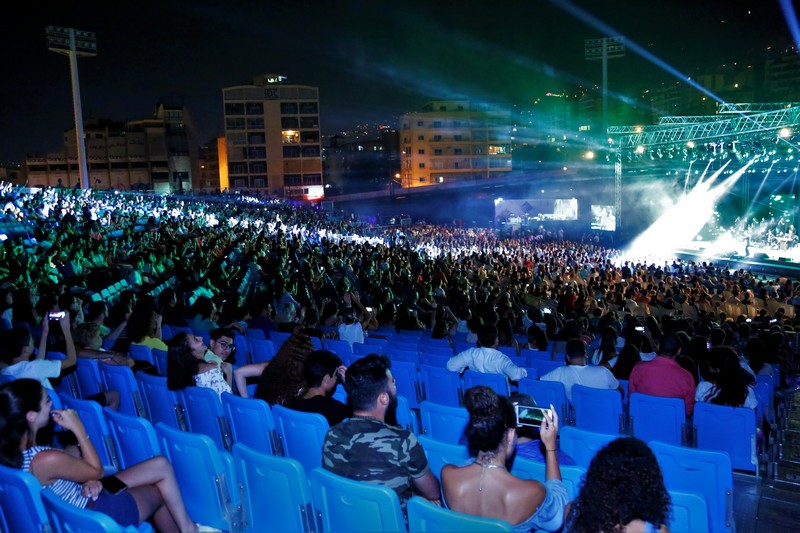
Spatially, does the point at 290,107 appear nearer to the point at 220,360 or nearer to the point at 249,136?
the point at 249,136

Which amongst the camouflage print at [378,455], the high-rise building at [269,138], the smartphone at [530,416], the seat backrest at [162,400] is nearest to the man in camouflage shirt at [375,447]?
the camouflage print at [378,455]

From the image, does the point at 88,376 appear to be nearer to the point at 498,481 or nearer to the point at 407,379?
the point at 407,379

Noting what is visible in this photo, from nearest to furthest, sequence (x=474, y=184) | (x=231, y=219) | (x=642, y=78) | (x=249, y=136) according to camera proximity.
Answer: (x=231, y=219) → (x=474, y=184) → (x=249, y=136) → (x=642, y=78)

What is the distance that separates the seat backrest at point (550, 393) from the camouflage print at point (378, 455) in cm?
245

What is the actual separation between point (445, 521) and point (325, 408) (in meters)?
1.77

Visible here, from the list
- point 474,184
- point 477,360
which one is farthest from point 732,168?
point 477,360

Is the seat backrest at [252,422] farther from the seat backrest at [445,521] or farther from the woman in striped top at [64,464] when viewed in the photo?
the seat backrest at [445,521]

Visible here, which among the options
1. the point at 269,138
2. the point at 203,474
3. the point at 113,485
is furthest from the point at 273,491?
the point at 269,138

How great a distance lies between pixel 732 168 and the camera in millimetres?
33156

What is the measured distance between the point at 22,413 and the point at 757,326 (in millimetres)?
11746

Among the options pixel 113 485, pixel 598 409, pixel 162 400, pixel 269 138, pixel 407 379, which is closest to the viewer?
pixel 113 485

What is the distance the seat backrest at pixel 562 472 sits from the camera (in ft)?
9.91

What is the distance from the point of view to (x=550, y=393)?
5.35 metres

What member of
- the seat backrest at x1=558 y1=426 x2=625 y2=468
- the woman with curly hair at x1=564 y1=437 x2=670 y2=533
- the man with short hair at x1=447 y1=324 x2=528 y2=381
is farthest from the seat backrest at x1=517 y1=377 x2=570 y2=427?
the woman with curly hair at x1=564 y1=437 x2=670 y2=533
